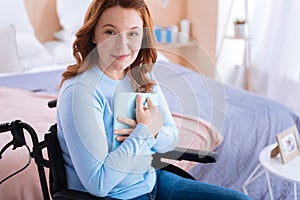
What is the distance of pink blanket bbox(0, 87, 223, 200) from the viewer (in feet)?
4.19

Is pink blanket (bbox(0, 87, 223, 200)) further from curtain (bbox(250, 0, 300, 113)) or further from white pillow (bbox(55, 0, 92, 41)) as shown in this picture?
curtain (bbox(250, 0, 300, 113))

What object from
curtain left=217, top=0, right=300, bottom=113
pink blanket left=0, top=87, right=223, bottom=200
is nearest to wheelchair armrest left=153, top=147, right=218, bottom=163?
pink blanket left=0, top=87, right=223, bottom=200

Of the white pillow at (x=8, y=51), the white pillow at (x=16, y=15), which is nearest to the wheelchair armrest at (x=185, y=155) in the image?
the white pillow at (x=8, y=51)

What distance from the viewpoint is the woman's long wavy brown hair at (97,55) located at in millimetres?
1036

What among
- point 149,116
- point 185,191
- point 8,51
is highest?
point 149,116

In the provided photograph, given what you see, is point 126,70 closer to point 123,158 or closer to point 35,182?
point 123,158

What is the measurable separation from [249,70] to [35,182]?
2.39 metres

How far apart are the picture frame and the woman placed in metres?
0.51

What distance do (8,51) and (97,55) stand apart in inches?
62.7

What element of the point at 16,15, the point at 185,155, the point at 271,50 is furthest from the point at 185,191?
the point at 271,50

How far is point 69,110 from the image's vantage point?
1.01 metres

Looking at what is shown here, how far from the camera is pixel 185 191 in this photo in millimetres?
1203

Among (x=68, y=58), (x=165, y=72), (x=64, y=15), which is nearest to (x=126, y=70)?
(x=165, y=72)

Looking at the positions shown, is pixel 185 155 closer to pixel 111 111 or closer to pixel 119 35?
pixel 111 111
